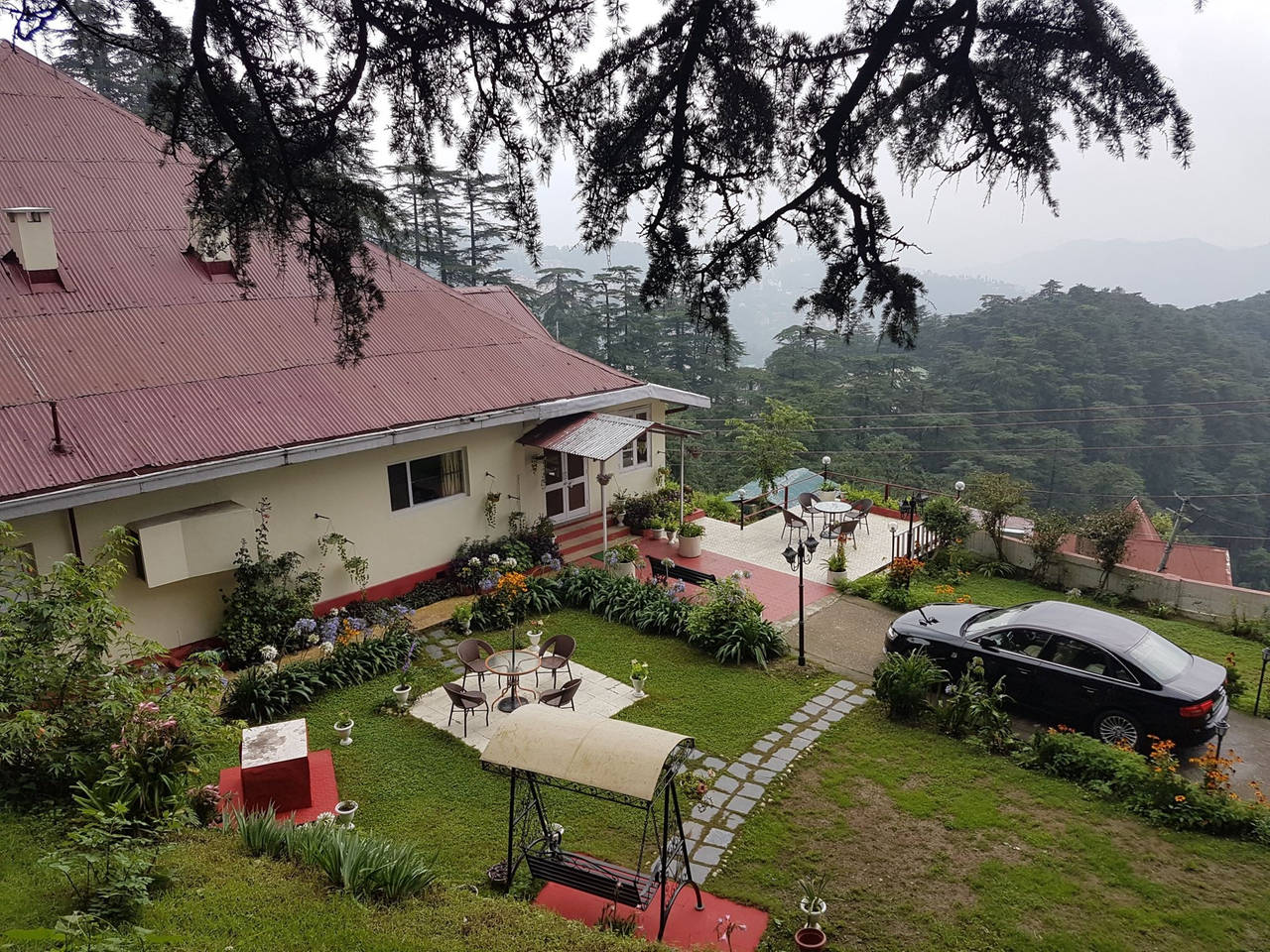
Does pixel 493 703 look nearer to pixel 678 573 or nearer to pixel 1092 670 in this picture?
pixel 678 573

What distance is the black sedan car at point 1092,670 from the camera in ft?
30.8

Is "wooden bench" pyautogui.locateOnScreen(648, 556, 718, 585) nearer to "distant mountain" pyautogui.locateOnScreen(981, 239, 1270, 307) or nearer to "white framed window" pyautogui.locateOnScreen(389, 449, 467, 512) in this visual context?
"white framed window" pyautogui.locateOnScreen(389, 449, 467, 512)

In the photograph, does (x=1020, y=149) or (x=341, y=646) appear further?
(x=341, y=646)

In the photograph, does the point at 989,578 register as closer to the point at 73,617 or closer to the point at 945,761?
the point at 945,761

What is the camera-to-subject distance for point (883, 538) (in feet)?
60.5

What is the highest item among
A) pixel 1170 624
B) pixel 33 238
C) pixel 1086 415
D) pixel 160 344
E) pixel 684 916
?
pixel 33 238

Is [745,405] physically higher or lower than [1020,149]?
lower

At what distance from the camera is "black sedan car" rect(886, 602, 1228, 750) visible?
9.39 metres

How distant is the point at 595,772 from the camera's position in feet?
20.6

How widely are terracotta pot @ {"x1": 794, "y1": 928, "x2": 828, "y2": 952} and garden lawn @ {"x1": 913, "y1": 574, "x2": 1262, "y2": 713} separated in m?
8.76

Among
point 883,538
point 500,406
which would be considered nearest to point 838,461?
point 883,538

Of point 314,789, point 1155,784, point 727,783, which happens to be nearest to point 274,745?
point 314,789

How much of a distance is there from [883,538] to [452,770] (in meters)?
12.5

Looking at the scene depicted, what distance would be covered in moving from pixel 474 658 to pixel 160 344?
7.19 meters
